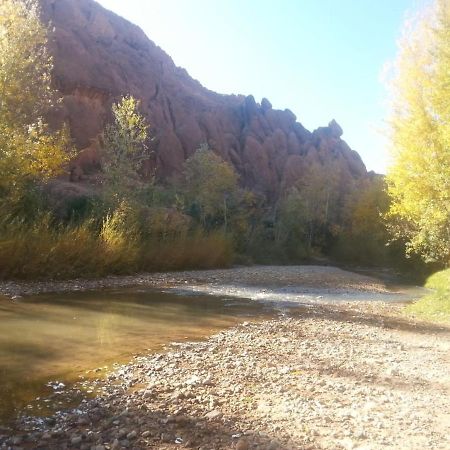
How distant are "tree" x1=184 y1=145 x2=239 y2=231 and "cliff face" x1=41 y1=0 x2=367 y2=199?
629cm

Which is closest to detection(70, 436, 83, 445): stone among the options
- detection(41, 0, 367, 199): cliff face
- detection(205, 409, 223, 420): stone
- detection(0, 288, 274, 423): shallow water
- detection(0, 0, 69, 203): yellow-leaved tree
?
detection(0, 288, 274, 423): shallow water

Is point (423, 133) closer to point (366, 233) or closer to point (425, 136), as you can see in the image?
point (425, 136)

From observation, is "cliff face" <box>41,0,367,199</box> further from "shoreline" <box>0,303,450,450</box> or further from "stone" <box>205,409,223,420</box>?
"stone" <box>205,409,223,420</box>

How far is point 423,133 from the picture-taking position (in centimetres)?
1706

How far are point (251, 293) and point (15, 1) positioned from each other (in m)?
15.6

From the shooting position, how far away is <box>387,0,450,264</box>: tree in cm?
1519

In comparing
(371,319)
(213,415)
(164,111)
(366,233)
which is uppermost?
(164,111)

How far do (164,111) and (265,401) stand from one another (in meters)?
68.2

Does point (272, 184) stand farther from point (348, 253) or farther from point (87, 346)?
point (87, 346)

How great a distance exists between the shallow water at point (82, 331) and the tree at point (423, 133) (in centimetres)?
715

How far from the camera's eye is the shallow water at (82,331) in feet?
17.2

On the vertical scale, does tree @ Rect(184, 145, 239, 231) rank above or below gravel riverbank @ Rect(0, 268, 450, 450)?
above

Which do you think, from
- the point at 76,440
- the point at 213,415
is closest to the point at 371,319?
the point at 213,415

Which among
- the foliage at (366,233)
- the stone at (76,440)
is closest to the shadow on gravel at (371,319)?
the stone at (76,440)
